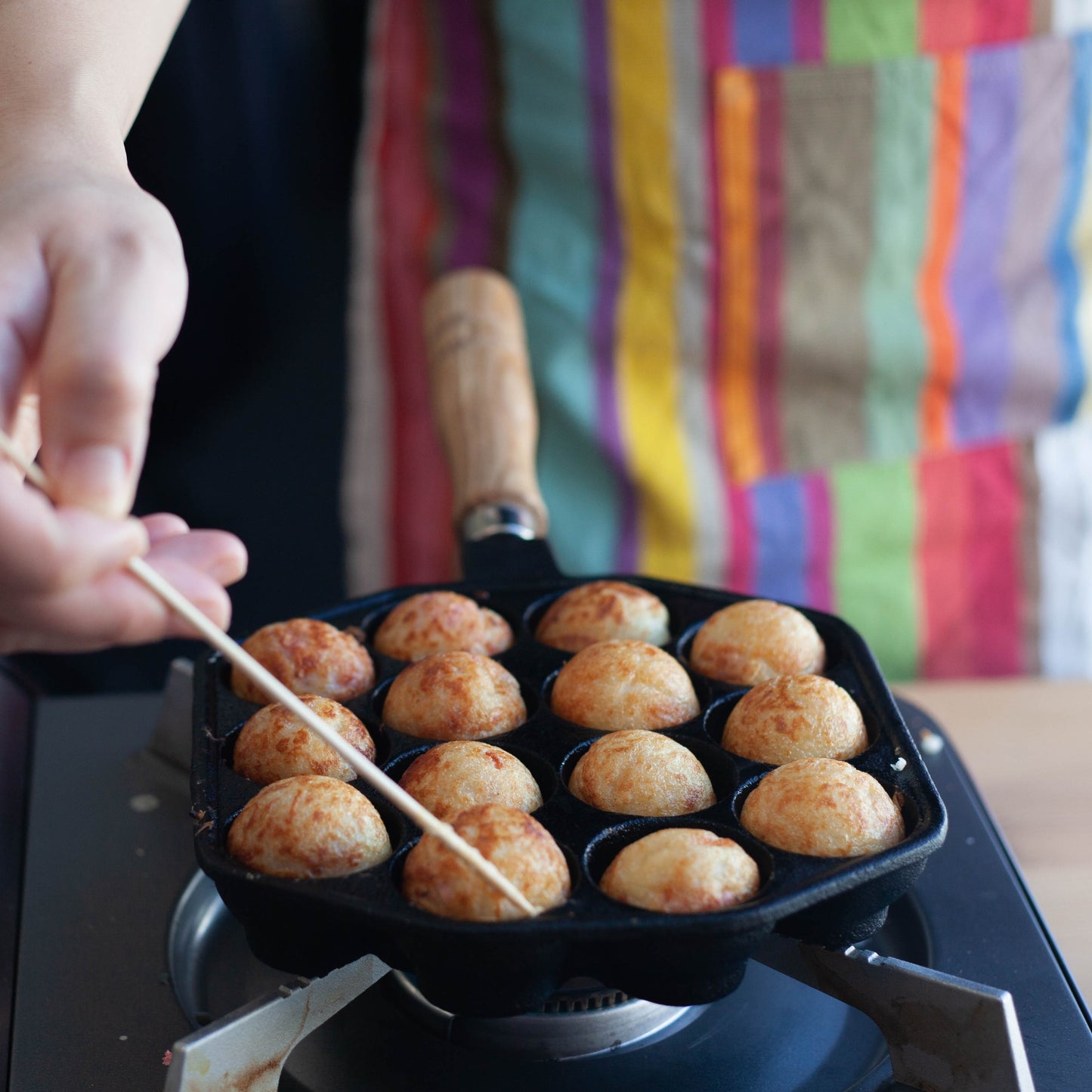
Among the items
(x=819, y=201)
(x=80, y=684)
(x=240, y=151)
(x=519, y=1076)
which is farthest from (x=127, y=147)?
(x=519, y=1076)

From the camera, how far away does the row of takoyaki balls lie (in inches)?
37.5

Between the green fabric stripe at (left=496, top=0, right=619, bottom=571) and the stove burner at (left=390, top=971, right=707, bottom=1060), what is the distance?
1.14 meters

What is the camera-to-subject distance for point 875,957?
958 millimetres

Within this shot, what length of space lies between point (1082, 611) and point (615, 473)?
0.91 meters

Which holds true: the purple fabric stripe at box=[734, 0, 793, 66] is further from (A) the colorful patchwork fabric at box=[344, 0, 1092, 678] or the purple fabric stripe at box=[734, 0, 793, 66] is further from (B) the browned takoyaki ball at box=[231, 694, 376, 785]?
(B) the browned takoyaki ball at box=[231, 694, 376, 785]

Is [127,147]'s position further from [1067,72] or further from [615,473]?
[1067,72]

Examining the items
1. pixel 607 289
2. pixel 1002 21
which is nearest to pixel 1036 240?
pixel 1002 21

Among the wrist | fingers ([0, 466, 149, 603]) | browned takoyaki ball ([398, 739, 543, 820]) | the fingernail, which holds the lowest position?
browned takoyaki ball ([398, 739, 543, 820])

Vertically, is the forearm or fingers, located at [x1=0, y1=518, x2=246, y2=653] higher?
the forearm

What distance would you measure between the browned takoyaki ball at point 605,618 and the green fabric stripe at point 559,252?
77cm

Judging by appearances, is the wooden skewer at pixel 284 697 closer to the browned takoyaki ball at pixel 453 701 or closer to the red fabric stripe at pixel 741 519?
the browned takoyaki ball at pixel 453 701

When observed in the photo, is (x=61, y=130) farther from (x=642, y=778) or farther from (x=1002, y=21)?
(x=1002, y=21)

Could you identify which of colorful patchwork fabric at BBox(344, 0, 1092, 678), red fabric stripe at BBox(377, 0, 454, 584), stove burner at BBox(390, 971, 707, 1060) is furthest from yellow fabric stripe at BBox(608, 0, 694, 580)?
stove burner at BBox(390, 971, 707, 1060)

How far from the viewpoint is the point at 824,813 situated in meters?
1.00
